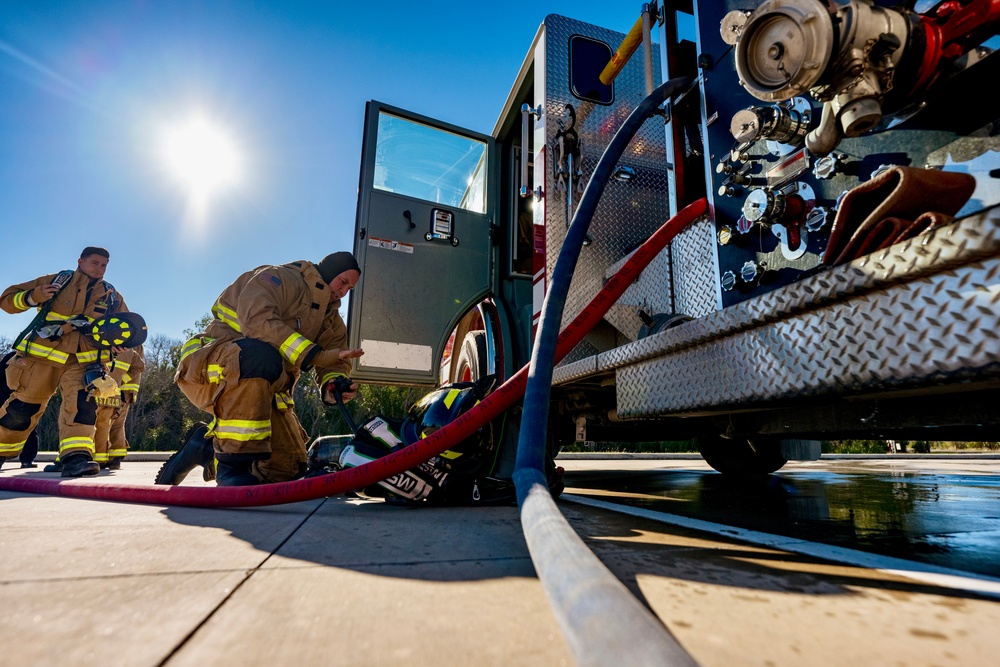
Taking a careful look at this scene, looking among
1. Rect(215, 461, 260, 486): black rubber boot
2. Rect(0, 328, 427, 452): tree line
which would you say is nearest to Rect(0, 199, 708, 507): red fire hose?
Rect(215, 461, 260, 486): black rubber boot

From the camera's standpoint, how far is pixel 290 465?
303 cm

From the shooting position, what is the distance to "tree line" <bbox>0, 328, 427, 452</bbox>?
18.3 meters

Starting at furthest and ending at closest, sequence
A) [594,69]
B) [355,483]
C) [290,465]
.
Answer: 1. [594,69]
2. [290,465]
3. [355,483]

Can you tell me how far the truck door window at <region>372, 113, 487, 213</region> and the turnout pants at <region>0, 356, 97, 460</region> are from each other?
3.07 meters

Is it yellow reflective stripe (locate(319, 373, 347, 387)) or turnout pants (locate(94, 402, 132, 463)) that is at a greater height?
yellow reflective stripe (locate(319, 373, 347, 387))

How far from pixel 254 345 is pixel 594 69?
2783mm

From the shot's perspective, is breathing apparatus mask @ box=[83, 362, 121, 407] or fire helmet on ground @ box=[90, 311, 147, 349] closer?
breathing apparatus mask @ box=[83, 362, 121, 407]

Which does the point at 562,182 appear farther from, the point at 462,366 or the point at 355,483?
the point at 355,483

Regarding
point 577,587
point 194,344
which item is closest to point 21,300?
point 194,344

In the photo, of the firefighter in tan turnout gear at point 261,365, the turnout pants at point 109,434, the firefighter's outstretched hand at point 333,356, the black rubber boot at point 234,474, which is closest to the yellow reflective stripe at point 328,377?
the firefighter in tan turnout gear at point 261,365

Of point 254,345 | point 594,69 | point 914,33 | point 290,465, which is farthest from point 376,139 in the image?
point 914,33

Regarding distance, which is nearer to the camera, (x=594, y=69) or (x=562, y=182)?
(x=562, y=182)

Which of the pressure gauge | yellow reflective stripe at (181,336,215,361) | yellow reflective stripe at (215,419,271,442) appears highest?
the pressure gauge

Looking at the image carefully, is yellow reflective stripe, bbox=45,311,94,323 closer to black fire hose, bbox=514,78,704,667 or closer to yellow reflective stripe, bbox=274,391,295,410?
yellow reflective stripe, bbox=274,391,295,410
